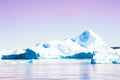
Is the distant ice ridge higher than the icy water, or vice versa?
the distant ice ridge

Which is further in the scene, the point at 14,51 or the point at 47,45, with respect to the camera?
the point at 14,51

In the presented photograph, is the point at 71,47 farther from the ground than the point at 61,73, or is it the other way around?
the point at 71,47

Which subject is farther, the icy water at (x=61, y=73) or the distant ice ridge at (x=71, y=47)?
the distant ice ridge at (x=71, y=47)

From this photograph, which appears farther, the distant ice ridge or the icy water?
the distant ice ridge

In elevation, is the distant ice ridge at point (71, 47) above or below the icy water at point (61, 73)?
above

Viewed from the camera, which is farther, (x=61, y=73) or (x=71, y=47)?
(x=71, y=47)

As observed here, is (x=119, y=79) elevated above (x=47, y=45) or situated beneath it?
situated beneath

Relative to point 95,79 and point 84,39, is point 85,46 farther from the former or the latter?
point 95,79

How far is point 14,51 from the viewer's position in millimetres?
68312

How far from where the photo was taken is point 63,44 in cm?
5888

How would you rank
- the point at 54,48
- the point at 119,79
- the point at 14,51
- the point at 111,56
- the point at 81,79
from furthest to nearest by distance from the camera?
the point at 14,51, the point at 54,48, the point at 111,56, the point at 81,79, the point at 119,79

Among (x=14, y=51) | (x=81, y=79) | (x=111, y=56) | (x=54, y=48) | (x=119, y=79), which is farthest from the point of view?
(x=14, y=51)

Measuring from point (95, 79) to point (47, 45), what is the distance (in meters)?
41.5

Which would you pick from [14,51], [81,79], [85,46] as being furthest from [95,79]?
[14,51]
